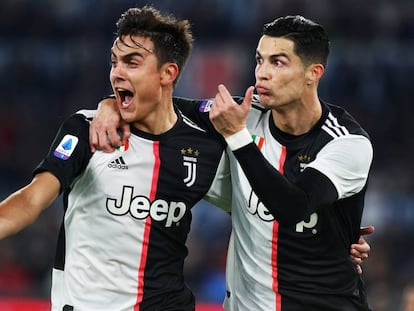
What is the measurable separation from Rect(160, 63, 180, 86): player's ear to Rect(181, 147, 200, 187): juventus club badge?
333 millimetres

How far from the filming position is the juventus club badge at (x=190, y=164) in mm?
4920

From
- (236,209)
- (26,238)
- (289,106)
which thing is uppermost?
(289,106)

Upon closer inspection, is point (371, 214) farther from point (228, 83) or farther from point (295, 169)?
point (295, 169)

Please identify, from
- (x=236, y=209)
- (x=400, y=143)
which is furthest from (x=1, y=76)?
(x=236, y=209)

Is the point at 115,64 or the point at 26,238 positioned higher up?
the point at 115,64

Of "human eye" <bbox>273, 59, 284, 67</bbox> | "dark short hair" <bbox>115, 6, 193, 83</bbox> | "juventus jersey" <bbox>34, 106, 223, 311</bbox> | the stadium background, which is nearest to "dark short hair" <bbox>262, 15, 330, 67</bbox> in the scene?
"human eye" <bbox>273, 59, 284, 67</bbox>

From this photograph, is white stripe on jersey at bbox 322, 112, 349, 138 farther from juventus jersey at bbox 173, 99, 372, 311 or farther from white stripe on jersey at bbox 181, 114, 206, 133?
white stripe on jersey at bbox 181, 114, 206, 133

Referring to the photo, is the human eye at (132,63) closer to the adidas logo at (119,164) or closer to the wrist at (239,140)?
the adidas logo at (119,164)

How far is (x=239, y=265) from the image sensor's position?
5.20 m

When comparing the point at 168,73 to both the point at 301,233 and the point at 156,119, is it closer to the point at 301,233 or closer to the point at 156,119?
the point at 156,119

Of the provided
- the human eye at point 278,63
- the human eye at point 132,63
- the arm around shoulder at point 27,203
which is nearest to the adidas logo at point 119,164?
the arm around shoulder at point 27,203

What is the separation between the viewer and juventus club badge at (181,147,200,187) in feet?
16.1

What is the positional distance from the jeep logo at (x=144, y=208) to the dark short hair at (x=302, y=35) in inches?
38.8

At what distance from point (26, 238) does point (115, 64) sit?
23.8 feet
